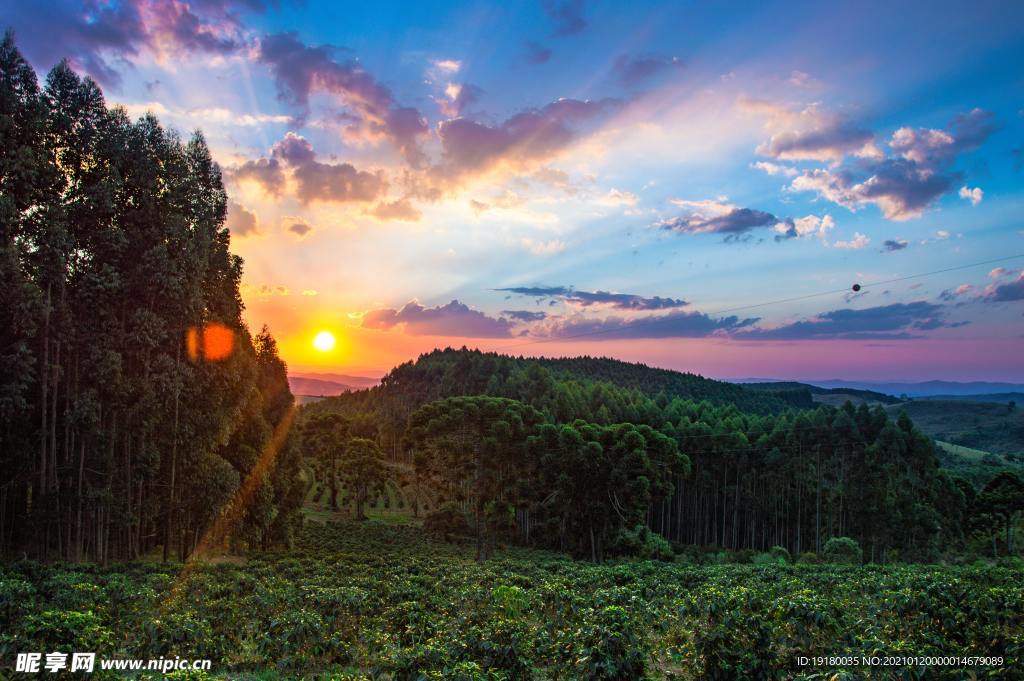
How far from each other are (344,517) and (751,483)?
41.6m

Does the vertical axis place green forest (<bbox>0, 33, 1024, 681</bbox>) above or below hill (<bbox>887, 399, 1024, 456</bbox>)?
above

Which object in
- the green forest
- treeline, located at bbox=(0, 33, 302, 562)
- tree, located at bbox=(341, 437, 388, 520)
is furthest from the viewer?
tree, located at bbox=(341, 437, 388, 520)

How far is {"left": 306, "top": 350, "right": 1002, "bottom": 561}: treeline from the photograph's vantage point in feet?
145

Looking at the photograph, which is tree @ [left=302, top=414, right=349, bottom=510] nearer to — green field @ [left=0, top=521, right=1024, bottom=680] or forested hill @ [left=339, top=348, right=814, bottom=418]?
forested hill @ [left=339, top=348, right=814, bottom=418]

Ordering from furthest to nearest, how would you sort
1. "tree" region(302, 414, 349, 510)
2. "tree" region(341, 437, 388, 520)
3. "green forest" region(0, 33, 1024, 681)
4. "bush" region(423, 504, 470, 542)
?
"tree" region(302, 414, 349, 510) < "tree" region(341, 437, 388, 520) < "bush" region(423, 504, 470, 542) < "green forest" region(0, 33, 1024, 681)

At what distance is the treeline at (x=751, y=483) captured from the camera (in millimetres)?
44188

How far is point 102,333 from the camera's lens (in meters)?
21.5

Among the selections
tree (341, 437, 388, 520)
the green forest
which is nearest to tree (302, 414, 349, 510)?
tree (341, 437, 388, 520)

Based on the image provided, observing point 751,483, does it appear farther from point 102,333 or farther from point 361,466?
point 102,333

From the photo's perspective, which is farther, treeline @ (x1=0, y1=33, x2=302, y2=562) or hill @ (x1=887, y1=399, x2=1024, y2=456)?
hill @ (x1=887, y1=399, x2=1024, y2=456)

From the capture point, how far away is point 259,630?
10.5 meters

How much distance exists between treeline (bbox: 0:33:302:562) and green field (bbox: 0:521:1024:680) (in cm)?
818

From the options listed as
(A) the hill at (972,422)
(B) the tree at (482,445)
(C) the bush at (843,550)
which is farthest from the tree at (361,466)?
(A) the hill at (972,422)

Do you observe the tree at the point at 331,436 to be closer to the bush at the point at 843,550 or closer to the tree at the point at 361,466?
the tree at the point at 361,466
